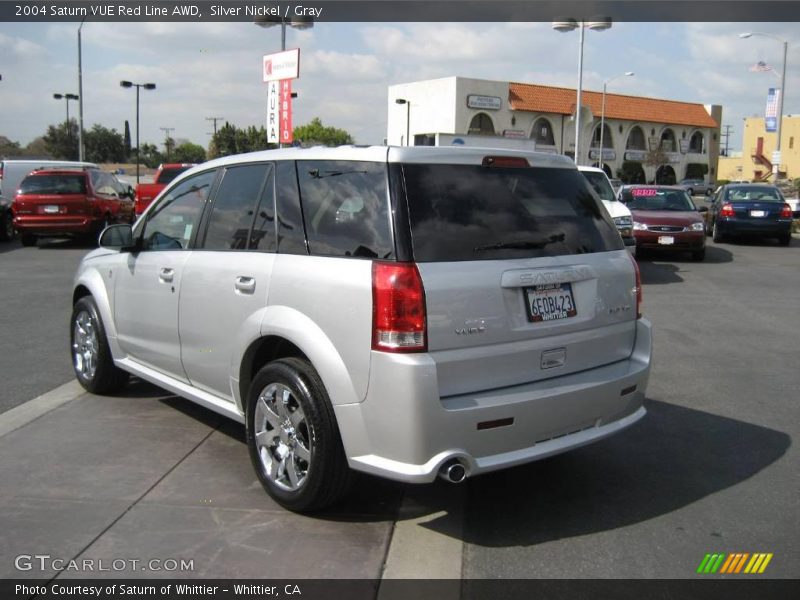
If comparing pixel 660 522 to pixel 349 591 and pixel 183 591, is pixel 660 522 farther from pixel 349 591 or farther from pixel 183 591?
pixel 183 591

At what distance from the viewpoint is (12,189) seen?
24.0 metres

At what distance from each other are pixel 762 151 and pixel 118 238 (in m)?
91.4

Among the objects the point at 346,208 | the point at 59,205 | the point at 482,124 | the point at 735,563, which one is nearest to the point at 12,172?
the point at 59,205

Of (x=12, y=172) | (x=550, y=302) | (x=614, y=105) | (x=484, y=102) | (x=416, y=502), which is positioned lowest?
(x=416, y=502)

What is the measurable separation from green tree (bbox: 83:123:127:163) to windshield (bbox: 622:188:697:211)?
277 ft

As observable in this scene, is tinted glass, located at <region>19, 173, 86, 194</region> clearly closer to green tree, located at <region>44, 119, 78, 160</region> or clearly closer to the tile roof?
the tile roof

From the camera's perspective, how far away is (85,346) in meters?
6.38

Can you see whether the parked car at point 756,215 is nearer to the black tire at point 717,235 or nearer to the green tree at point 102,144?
the black tire at point 717,235

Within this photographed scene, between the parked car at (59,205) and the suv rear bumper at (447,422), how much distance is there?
54.0 feet

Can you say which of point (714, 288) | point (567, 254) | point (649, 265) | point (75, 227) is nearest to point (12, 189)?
point (75, 227)

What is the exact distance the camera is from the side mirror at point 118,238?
5.65m

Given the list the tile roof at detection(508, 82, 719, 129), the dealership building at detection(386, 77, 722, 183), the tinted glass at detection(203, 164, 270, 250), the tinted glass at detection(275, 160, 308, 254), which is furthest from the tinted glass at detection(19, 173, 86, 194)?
the tile roof at detection(508, 82, 719, 129)

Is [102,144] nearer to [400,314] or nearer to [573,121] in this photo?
[573,121]

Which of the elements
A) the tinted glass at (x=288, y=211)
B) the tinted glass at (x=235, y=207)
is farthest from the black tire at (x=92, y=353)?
the tinted glass at (x=288, y=211)
